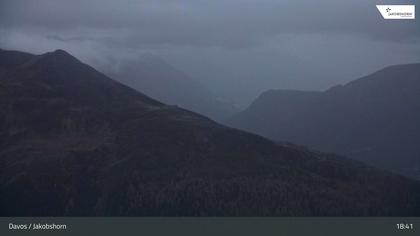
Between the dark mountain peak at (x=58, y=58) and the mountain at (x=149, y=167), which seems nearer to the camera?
the mountain at (x=149, y=167)

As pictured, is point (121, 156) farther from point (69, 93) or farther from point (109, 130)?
point (69, 93)
